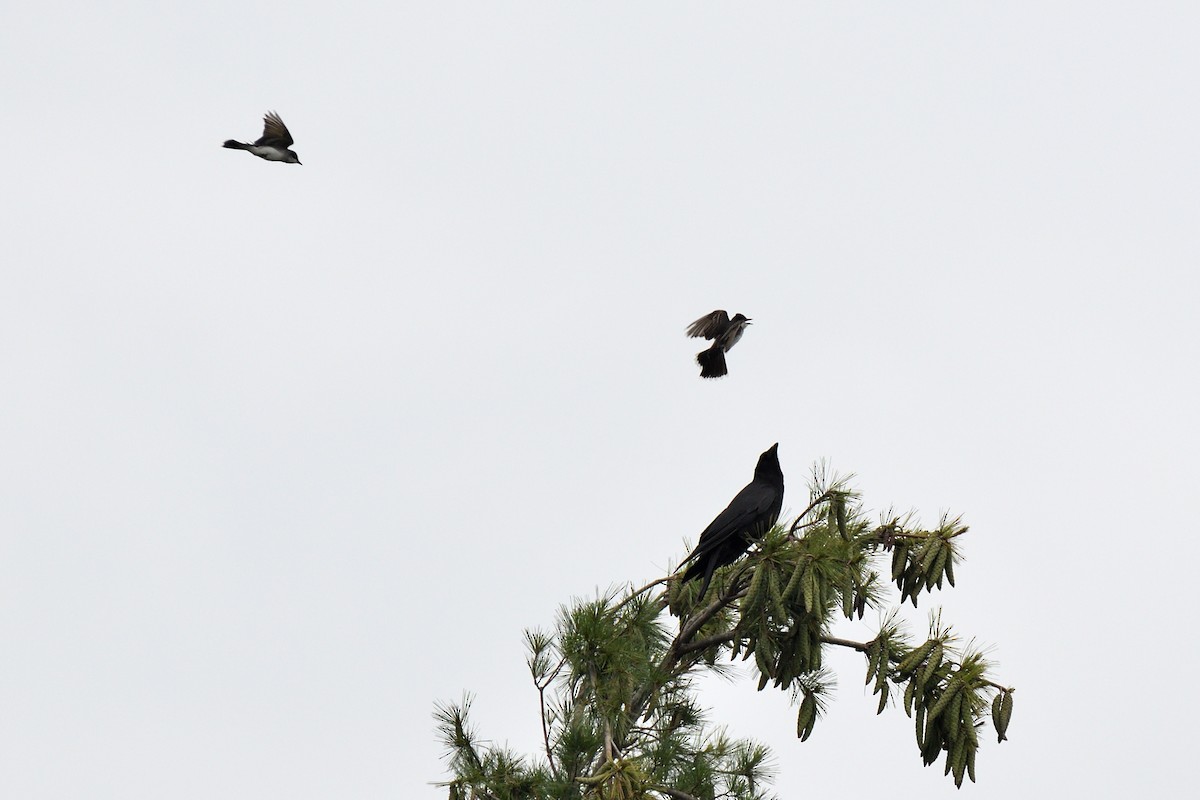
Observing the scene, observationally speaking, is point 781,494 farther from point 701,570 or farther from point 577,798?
point 577,798

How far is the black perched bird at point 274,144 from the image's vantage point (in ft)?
43.3

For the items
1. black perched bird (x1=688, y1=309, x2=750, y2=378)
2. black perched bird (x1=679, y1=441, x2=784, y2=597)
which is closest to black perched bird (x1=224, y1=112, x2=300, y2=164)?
black perched bird (x1=688, y1=309, x2=750, y2=378)

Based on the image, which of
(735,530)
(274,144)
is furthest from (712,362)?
(274,144)

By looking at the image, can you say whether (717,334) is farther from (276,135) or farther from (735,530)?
(276,135)

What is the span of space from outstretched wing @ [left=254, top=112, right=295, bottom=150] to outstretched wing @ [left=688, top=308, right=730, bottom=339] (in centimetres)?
495

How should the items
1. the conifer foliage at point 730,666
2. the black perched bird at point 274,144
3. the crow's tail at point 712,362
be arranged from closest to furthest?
the conifer foliage at point 730,666 < the crow's tail at point 712,362 < the black perched bird at point 274,144

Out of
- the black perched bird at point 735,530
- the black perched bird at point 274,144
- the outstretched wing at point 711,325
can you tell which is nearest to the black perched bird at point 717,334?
the outstretched wing at point 711,325

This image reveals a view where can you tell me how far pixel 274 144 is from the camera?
1333 cm

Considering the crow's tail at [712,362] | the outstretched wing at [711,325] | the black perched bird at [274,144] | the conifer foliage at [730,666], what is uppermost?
the black perched bird at [274,144]

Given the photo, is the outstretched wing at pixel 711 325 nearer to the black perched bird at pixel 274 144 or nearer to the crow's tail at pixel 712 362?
the crow's tail at pixel 712 362

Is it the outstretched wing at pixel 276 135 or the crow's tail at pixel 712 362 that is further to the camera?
the outstretched wing at pixel 276 135

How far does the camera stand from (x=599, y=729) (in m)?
8.05

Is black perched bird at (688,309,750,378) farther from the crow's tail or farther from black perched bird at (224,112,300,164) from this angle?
black perched bird at (224,112,300,164)

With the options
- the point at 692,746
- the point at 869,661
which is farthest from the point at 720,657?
the point at 869,661
